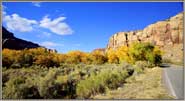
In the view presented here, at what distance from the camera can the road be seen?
6609 millimetres

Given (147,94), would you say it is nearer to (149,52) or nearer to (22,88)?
(149,52)

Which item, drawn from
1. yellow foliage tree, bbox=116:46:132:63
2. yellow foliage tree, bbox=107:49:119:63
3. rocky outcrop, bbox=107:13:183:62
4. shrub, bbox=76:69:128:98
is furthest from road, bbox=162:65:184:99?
yellow foliage tree, bbox=107:49:119:63

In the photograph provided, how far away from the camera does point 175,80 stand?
279 inches

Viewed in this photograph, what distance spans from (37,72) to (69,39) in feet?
3.15

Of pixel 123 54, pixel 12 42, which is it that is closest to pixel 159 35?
pixel 123 54

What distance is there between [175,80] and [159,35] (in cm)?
98

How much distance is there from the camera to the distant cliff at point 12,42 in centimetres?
697

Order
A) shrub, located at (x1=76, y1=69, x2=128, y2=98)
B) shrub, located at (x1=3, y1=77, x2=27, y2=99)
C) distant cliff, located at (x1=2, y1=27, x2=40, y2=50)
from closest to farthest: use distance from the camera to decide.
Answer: shrub, located at (x1=3, y1=77, x2=27, y2=99) → distant cliff, located at (x1=2, y1=27, x2=40, y2=50) → shrub, located at (x1=76, y1=69, x2=128, y2=98)

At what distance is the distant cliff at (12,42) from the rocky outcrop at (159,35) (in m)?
1.69

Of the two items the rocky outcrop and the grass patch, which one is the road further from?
the rocky outcrop

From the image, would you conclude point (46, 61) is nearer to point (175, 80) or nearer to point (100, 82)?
point (100, 82)

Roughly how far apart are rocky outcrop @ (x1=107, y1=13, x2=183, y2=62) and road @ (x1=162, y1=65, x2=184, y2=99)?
0.31 m

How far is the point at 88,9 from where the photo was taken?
7109 millimetres

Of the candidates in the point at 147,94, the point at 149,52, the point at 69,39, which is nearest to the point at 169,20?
the point at 149,52
